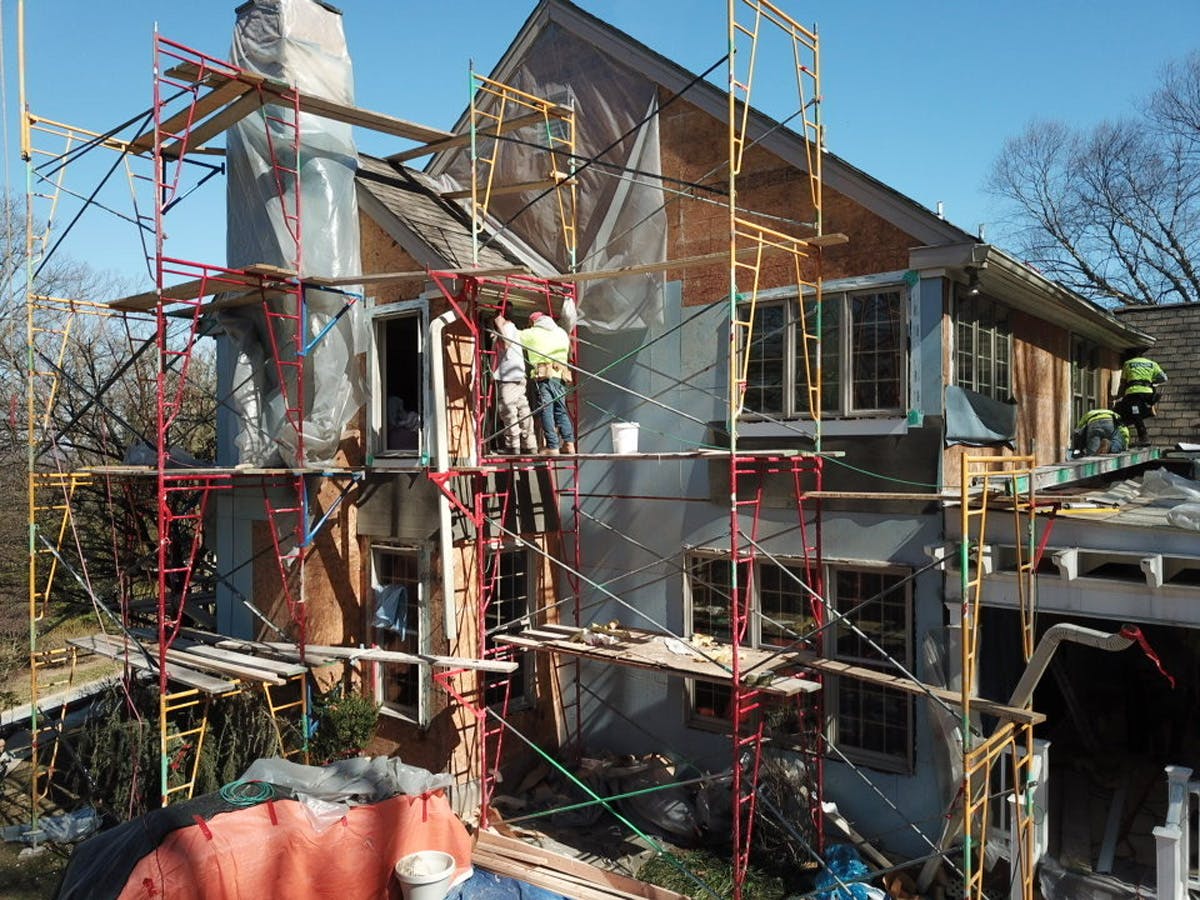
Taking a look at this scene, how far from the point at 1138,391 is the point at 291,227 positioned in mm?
12495

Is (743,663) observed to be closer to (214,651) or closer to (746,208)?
(746,208)

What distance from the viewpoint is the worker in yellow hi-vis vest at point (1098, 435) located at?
12258 mm

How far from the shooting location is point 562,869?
829 cm

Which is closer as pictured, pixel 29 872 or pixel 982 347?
pixel 29 872

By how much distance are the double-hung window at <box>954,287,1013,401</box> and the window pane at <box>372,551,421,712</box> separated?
6448 mm

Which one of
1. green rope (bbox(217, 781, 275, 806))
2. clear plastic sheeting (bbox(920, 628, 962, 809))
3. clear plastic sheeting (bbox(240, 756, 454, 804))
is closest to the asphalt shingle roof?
clear plastic sheeting (bbox(240, 756, 454, 804))

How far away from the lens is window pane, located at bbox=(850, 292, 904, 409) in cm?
864

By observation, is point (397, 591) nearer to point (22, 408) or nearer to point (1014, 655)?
point (1014, 655)

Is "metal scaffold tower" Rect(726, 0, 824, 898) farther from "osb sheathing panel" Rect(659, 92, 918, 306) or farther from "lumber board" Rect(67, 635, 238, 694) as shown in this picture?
"lumber board" Rect(67, 635, 238, 694)

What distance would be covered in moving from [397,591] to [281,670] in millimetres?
1657

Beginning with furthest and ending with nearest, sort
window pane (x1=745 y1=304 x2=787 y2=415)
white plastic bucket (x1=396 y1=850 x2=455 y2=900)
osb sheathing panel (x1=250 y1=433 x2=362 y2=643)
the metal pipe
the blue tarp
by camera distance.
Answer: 1. osb sheathing panel (x1=250 y1=433 x2=362 y2=643)
2. window pane (x1=745 y1=304 x2=787 y2=415)
3. the blue tarp
4. white plastic bucket (x1=396 y1=850 x2=455 y2=900)
5. the metal pipe

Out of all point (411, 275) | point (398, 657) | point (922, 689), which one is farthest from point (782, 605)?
point (411, 275)

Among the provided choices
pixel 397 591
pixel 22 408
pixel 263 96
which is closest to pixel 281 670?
pixel 397 591

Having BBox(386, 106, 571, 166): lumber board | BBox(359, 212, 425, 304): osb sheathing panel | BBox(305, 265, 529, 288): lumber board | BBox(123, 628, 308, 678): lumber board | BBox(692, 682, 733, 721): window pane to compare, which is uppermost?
BBox(386, 106, 571, 166): lumber board
